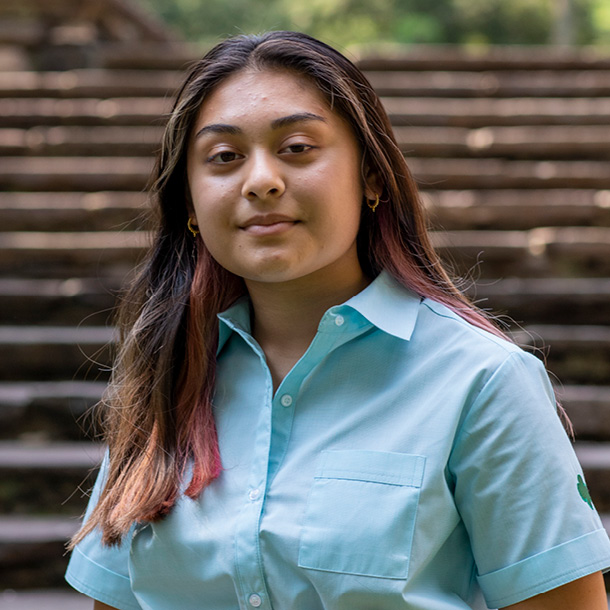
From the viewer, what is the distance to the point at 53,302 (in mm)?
3598

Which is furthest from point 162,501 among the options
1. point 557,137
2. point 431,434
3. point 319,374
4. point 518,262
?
point 557,137

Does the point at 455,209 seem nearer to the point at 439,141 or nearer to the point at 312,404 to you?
the point at 439,141

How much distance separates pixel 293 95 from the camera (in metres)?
1.28

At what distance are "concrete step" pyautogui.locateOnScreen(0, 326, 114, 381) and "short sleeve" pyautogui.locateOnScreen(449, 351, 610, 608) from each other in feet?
7.31

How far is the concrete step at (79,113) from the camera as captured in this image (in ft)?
16.9

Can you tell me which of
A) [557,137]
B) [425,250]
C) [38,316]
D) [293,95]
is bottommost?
[38,316]

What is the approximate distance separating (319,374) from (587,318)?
2432 mm

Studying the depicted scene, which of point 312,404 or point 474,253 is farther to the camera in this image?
point 474,253

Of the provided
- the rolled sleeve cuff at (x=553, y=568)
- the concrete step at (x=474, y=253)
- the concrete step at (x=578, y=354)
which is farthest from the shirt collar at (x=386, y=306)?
the concrete step at (x=474, y=253)

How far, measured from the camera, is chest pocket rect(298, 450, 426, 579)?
1.13m

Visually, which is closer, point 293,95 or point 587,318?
point 293,95

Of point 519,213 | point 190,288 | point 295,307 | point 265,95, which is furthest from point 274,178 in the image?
point 519,213

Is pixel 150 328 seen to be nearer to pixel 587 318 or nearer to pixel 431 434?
pixel 431 434

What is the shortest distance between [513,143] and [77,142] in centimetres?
240
